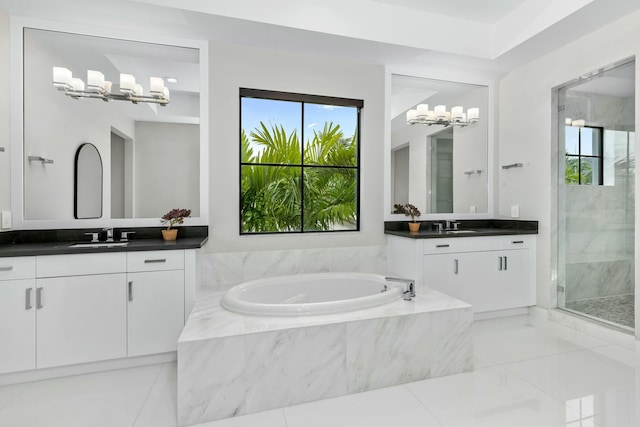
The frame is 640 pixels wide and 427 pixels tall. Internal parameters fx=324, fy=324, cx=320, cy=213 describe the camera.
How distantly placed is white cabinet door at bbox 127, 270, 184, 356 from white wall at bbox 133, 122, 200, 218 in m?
0.69

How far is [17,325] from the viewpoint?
2023mm

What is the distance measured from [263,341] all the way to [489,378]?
59.5 inches

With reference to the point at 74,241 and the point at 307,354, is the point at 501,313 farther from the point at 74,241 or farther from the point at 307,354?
the point at 74,241

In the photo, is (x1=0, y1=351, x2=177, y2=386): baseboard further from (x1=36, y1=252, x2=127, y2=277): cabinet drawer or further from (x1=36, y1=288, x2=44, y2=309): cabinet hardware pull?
(x1=36, y1=252, x2=127, y2=277): cabinet drawer

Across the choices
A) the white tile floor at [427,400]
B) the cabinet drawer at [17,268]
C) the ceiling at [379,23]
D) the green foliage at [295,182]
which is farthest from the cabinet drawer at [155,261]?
the ceiling at [379,23]

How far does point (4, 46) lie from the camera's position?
7.75 feet

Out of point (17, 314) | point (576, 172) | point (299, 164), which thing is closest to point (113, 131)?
point (17, 314)

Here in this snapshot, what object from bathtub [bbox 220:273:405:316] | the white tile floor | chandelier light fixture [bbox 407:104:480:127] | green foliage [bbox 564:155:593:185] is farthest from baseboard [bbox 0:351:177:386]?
green foliage [bbox 564:155:593:185]

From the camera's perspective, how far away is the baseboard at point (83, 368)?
6.86 ft

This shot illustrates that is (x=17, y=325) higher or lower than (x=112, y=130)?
lower

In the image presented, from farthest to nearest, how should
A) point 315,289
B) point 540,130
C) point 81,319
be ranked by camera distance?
point 540,130 → point 315,289 → point 81,319

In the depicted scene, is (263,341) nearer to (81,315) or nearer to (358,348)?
(358,348)

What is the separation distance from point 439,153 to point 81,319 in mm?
3525

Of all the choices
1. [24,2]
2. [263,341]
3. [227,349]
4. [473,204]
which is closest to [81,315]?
[227,349]
